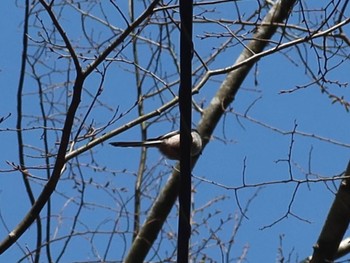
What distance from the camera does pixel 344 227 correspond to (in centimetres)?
274

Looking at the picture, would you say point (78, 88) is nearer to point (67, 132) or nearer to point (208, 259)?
point (67, 132)

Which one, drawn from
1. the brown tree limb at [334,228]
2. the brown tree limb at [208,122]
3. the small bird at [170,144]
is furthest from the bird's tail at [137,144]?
the brown tree limb at [334,228]

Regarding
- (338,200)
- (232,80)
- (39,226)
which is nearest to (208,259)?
(232,80)

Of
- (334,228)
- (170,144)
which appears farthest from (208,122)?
(334,228)

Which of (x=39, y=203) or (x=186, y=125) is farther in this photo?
(x=39, y=203)

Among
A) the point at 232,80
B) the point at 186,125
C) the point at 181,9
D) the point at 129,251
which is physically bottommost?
the point at 186,125

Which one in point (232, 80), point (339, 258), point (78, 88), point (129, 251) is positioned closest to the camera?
point (78, 88)

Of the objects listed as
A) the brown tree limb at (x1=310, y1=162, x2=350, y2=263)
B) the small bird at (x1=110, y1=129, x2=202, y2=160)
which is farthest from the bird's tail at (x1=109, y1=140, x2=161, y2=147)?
the brown tree limb at (x1=310, y1=162, x2=350, y2=263)

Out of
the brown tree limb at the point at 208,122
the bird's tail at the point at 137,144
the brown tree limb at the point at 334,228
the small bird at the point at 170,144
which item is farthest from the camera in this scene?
the brown tree limb at the point at 208,122

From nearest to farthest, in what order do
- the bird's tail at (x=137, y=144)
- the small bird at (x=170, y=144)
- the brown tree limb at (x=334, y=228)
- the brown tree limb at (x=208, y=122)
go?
the brown tree limb at (x=334, y=228) < the bird's tail at (x=137, y=144) < the small bird at (x=170, y=144) < the brown tree limb at (x=208, y=122)

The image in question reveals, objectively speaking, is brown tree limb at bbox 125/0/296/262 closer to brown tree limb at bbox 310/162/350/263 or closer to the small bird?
the small bird

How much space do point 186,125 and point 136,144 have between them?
74.8 inches

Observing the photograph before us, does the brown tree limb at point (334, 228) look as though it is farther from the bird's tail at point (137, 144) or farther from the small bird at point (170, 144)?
the bird's tail at point (137, 144)

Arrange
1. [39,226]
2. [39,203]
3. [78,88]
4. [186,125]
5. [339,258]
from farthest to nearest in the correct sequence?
1. [39,226]
2. [339,258]
3. [39,203]
4. [78,88]
5. [186,125]
